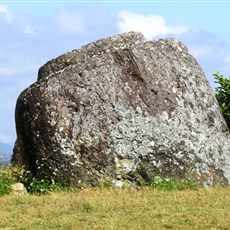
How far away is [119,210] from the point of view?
14695 mm

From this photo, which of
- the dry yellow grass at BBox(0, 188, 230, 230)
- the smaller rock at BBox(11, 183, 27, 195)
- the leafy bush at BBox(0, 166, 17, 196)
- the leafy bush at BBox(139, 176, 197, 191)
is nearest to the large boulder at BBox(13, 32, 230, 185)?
the leafy bush at BBox(139, 176, 197, 191)

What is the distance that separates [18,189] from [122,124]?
10.9 feet

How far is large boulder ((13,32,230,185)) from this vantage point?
18484 mm

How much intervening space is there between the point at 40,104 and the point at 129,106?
2421 millimetres

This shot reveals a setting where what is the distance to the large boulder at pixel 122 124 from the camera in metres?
18.5

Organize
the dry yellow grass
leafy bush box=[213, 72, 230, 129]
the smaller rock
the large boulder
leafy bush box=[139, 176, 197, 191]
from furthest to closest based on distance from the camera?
leafy bush box=[213, 72, 230, 129] < the smaller rock < the large boulder < leafy bush box=[139, 176, 197, 191] < the dry yellow grass

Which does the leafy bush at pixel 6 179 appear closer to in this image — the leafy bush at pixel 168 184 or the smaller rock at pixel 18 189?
the smaller rock at pixel 18 189

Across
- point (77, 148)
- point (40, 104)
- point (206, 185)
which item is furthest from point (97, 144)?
point (206, 185)

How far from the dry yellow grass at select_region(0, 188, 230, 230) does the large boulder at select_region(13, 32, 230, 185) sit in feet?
3.70

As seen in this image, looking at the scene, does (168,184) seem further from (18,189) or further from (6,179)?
(6,179)

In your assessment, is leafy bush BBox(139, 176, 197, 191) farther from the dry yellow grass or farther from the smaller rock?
the smaller rock

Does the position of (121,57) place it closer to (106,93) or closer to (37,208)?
(106,93)

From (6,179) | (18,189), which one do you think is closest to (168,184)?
(18,189)

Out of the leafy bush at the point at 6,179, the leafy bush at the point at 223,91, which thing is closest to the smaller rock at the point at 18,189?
the leafy bush at the point at 6,179
